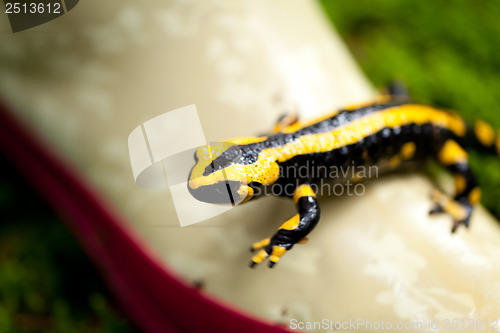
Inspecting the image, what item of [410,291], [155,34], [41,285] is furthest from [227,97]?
[41,285]

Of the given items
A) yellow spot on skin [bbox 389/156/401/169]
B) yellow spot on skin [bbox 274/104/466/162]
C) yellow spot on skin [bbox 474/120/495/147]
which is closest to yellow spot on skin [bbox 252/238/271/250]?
yellow spot on skin [bbox 274/104/466/162]

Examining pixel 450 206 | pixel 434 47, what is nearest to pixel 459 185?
pixel 450 206

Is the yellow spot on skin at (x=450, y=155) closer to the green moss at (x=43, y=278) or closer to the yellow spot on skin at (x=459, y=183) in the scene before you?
the yellow spot on skin at (x=459, y=183)

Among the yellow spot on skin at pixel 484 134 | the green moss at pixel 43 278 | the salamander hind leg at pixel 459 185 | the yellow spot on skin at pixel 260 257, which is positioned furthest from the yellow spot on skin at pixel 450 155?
the green moss at pixel 43 278

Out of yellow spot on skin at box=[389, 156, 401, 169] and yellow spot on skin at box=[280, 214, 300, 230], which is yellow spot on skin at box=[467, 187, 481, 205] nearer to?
yellow spot on skin at box=[389, 156, 401, 169]

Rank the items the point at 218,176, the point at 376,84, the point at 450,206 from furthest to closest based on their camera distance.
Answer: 1. the point at 376,84
2. the point at 450,206
3. the point at 218,176

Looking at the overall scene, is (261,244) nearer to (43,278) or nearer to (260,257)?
(260,257)
